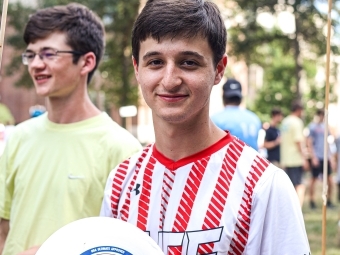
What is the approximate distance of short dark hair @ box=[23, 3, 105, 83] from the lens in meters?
3.34

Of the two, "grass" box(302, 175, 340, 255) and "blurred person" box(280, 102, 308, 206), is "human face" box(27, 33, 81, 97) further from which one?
"blurred person" box(280, 102, 308, 206)

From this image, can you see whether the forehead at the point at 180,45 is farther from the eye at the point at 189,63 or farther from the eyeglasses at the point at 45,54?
the eyeglasses at the point at 45,54

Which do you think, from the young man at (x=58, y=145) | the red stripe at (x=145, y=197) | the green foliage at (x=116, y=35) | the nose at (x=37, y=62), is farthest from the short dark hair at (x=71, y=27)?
the green foliage at (x=116, y=35)

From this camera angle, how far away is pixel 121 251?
176 centimetres

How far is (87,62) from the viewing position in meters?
3.45

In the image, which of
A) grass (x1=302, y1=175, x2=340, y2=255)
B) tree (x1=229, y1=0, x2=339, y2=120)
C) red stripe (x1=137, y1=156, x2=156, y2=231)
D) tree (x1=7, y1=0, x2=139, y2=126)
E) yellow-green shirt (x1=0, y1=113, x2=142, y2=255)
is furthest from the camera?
tree (x1=7, y1=0, x2=139, y2=126)

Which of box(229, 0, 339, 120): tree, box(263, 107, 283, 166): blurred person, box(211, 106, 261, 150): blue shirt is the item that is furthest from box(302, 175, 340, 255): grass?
box(229, 0, 339, 120): tree

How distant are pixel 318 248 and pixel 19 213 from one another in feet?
20.3

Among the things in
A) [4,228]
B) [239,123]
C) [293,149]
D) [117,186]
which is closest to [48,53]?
[4,228]

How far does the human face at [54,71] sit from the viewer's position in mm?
3234

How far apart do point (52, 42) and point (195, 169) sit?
1468 mm

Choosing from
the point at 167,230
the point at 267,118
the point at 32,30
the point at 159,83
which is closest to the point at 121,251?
the point at 167,230

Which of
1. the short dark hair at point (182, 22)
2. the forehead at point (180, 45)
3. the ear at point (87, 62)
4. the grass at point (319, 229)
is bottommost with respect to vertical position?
the grass at point (319, 229)

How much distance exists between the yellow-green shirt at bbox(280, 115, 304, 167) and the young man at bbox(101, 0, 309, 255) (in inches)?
370
